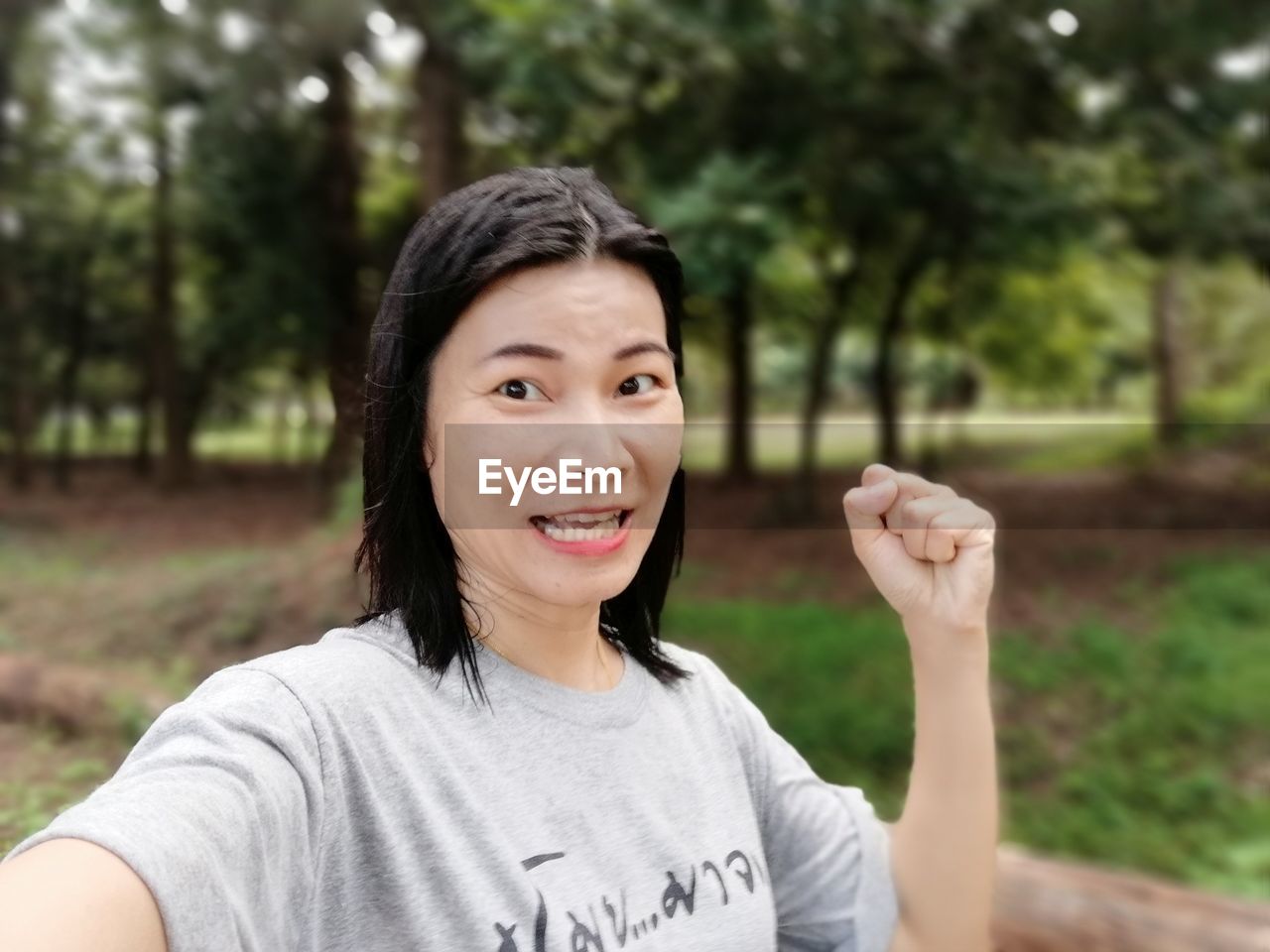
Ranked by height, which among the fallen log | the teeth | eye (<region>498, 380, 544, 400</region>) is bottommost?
the fallen log

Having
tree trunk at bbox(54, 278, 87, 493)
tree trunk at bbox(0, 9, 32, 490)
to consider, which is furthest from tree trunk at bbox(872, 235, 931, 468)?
tree trunk at bbox(0, 9, 32, 490)

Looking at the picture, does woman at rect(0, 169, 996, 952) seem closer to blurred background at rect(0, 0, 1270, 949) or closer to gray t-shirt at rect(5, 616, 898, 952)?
gray t-shirt at rect(5, 616, 898, 952)

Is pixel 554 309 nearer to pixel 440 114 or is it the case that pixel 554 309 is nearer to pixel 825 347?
pixel 440 114

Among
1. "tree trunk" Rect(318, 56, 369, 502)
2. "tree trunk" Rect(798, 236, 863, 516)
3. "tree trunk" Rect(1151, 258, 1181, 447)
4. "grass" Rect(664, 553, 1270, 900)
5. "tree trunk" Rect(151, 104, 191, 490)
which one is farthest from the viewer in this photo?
"tree trunk" Rect(1151, 258, 1181, 447)

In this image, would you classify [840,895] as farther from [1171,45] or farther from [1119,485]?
[1119,485]

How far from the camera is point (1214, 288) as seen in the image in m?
9.39

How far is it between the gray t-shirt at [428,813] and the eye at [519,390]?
222 mm

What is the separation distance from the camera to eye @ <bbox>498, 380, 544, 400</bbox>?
739mm

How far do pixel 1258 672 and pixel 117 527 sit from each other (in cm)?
544

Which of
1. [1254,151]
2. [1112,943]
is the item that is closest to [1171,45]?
[1254,151]

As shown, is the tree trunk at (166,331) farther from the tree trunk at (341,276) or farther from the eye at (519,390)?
the eye at (519,390)

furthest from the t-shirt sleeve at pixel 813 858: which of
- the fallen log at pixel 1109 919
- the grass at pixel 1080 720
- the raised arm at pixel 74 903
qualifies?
the grass at pixel 1080 720

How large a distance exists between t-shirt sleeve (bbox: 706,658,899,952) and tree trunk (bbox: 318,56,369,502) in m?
0.47

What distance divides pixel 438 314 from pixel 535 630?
27 centimetres
